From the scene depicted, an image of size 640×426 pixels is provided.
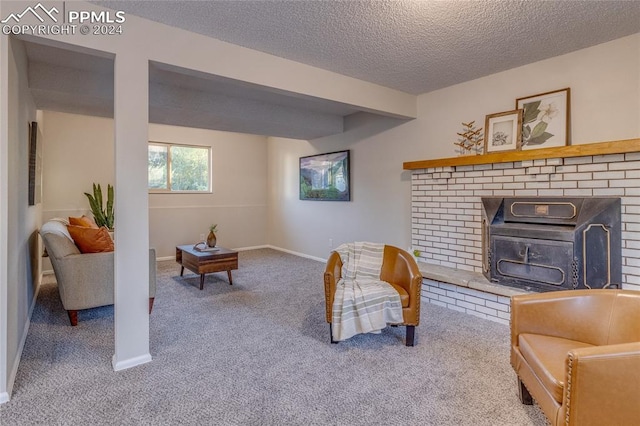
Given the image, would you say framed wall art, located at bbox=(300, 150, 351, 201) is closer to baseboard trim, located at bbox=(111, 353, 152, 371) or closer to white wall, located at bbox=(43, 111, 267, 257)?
white wall, located at bbox=(43, 111, 267, 257)

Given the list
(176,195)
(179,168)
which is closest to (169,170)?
(179,168)

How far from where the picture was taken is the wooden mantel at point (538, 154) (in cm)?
243

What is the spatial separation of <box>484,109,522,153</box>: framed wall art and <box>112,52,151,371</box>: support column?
3094 mm

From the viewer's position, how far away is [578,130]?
9.41 feet

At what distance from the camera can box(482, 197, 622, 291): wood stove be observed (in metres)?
2.50

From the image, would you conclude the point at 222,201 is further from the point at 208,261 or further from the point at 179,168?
the point at 208,261

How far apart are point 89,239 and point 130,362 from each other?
4.47 ft

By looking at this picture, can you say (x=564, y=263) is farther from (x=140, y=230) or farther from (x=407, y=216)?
(x=140, y=230)

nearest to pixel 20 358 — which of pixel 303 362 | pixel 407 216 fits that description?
pixel 303 362

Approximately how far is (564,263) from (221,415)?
2673 millimetres

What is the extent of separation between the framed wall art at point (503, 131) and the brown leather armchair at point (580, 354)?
1843 millimetres

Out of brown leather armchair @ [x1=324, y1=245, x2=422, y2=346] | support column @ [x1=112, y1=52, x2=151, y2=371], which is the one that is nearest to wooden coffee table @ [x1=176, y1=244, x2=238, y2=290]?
support column @ [x1=112, y1=52, x2=151, y2=371]

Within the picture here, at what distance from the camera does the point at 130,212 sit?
2201mm

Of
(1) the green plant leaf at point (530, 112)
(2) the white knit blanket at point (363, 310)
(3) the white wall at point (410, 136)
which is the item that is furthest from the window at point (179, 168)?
(1) the green plant leaf at point (530, 112)
